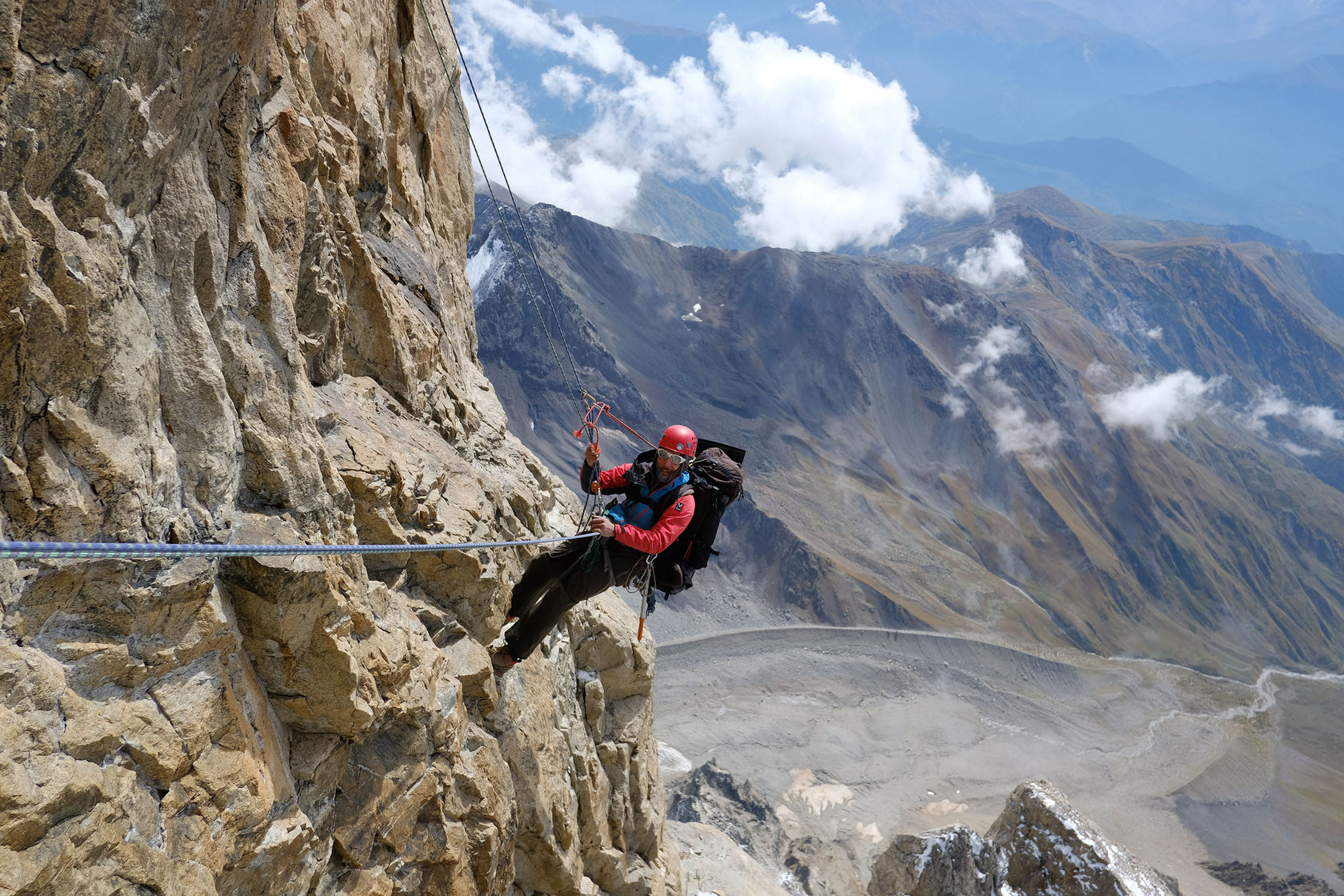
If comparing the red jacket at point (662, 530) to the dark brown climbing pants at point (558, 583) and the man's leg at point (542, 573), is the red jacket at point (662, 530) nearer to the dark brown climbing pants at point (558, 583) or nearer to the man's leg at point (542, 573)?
the dark brown climbing pants at point (558, 583)

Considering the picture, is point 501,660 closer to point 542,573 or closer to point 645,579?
point 542,573

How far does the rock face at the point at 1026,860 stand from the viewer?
64.8 ft

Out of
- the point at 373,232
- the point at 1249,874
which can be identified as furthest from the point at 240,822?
the point at 1249,874

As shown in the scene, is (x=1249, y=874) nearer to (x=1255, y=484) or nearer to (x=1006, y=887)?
(x=1006, y=887)

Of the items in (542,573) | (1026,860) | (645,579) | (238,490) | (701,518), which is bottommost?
(1026,860)

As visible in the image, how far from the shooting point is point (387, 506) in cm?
653

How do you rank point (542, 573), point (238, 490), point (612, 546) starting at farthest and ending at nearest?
point (542, 573), point (612, 546), point (238, 490)

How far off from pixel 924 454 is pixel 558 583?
95.4 metres

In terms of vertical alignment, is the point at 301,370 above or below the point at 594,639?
above

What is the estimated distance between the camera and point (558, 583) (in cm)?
759

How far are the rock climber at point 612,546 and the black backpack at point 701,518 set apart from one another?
0.21m

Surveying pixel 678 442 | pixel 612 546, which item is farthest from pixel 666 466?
pixel 612 546

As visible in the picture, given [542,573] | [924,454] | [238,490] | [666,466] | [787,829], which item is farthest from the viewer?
[924,454]

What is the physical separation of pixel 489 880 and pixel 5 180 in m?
6.45
